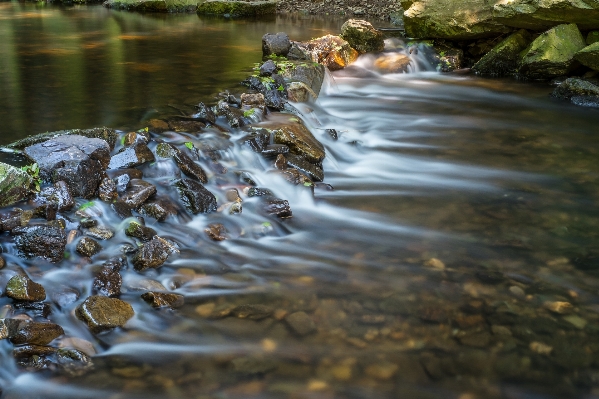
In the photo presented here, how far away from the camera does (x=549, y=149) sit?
23.6 feet

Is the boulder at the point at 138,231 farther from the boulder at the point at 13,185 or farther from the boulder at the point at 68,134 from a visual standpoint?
the boulder at the point at 68,134

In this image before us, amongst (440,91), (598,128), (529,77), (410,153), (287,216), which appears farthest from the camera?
(529,77)

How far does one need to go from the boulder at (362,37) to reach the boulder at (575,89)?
423 cm

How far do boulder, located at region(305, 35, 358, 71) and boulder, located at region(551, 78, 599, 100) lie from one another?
427 cm

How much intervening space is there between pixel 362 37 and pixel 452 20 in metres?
1.99

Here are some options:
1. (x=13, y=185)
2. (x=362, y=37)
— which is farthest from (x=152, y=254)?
(x=362, y=37)

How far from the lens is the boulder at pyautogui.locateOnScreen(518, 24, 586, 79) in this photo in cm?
1030

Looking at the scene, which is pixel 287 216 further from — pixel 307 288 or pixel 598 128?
pixel 598 128

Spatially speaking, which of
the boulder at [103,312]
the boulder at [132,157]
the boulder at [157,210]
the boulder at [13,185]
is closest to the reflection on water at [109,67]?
the boulder at [132,157]

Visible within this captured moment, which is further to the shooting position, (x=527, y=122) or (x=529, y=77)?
(x=529, y=77)

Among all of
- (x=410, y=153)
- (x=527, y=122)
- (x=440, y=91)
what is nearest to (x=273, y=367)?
(x=410, y=153)

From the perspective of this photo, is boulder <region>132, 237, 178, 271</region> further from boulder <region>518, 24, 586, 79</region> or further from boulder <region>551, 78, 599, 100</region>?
boulder <region>518, 24, 586, 79</region>

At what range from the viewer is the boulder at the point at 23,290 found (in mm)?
3375

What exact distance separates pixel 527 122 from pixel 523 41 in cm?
383
